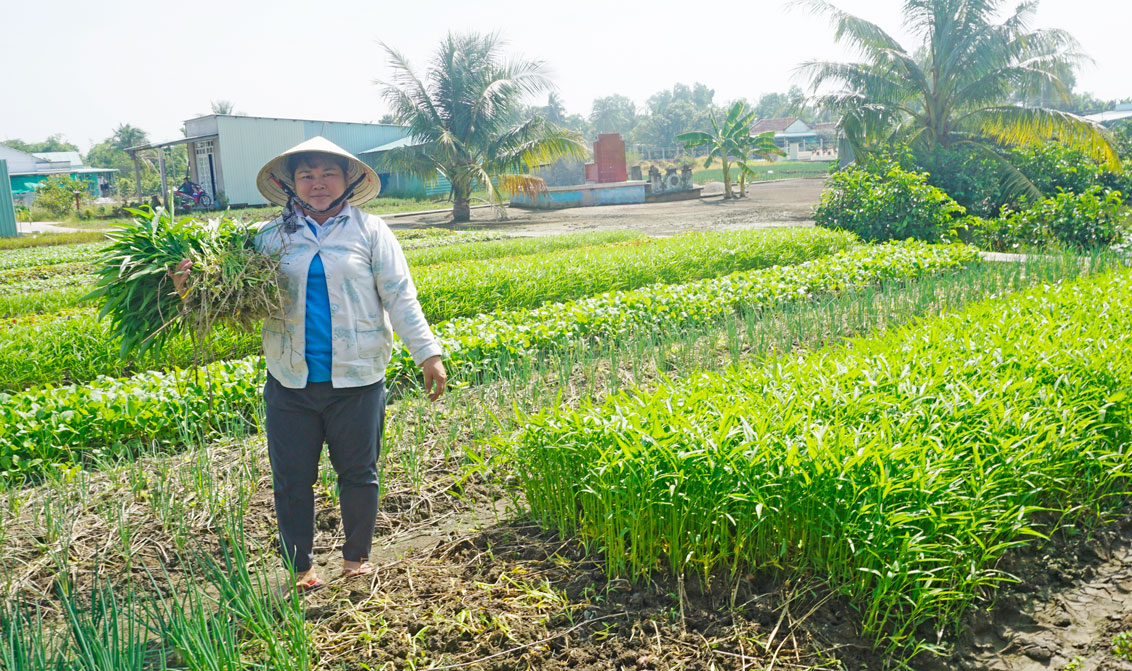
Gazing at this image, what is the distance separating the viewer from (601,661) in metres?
2.20

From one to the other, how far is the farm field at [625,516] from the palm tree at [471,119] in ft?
59.0

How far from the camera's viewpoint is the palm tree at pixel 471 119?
21828 millimetres

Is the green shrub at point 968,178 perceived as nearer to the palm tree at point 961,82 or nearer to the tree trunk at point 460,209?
the palm tree at point 961,82

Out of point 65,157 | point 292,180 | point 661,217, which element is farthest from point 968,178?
point 65,157

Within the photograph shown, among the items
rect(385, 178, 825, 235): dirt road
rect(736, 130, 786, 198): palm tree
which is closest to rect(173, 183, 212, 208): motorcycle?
rect(385, 178, 825, 235): dirt road

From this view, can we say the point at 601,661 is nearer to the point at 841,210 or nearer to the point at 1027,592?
the point at 1027,592

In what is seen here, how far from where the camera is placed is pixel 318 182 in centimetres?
273

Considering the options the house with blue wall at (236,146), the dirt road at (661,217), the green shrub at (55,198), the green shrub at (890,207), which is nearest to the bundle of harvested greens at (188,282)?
the green shrub at (890,207)

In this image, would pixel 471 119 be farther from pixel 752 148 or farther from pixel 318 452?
pixel 318 452

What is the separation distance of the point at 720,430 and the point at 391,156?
21.0 meters

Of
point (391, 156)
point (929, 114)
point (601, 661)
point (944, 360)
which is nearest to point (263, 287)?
point (601, 661)

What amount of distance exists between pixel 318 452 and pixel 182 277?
2.35 ft

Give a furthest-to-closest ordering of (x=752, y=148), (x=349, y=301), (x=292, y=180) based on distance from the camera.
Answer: (x=752, y=148), (x=292, y=180), (x=349, y=301)

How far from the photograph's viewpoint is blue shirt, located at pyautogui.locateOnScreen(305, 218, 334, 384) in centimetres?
260
